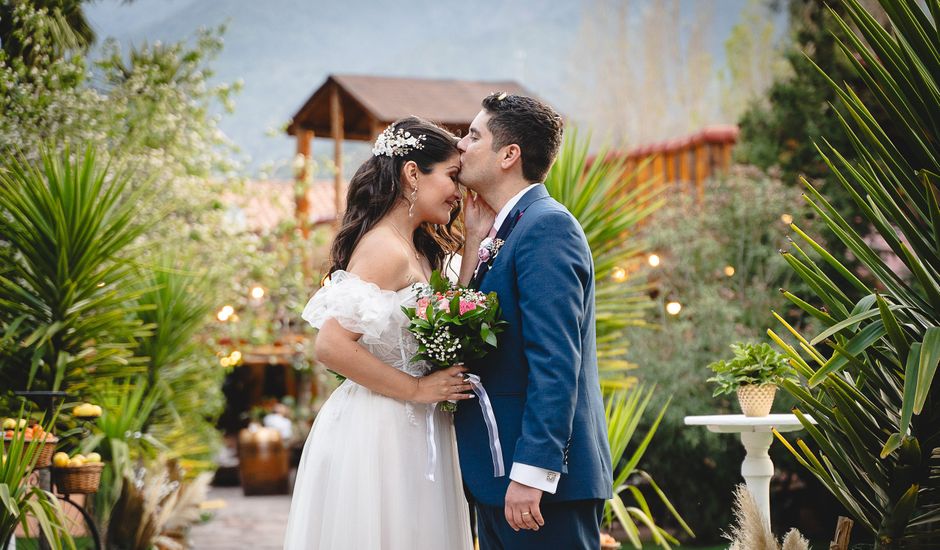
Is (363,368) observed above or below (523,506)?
above

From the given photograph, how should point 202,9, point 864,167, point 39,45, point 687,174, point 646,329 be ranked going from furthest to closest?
point 202,9 < point 687,174 < point 646,329 < point 39,45 < point 864,167

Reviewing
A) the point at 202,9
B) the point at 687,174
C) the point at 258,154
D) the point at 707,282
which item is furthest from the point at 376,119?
the point at 258,154

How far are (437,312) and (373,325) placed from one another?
10.7 inches

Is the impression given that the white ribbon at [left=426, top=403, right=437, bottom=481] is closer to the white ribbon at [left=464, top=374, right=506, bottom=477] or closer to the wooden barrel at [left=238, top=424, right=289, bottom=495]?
the white ribbon at [left=464, top=374, right=506, bottom=477]

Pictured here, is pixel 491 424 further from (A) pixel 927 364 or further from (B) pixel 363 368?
(A) pixel 927 364

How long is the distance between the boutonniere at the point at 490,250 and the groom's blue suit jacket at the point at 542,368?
0.02 metres

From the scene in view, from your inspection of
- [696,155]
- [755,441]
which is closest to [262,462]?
[696,155]

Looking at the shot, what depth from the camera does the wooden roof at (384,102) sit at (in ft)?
48.6

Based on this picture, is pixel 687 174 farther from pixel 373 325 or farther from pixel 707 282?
pixel 373 325

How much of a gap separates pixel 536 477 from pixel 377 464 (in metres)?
0.63

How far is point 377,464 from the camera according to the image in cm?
283

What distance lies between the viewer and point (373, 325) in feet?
9.12

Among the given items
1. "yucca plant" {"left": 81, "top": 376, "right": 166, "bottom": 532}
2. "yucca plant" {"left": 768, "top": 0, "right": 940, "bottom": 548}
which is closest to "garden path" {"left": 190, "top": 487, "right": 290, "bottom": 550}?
"yucca plant" {"left": 81, "top": 376, "right": 166, "bottom": 532}

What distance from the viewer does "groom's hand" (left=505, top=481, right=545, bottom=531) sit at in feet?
7.89
